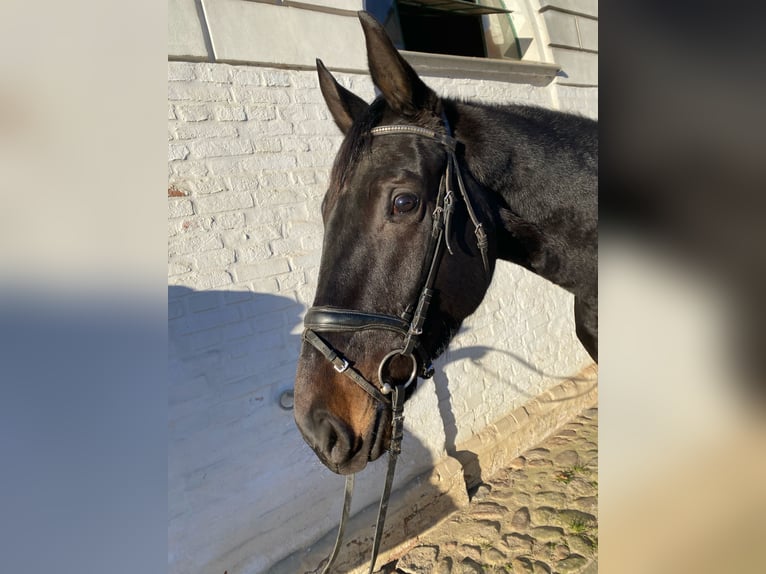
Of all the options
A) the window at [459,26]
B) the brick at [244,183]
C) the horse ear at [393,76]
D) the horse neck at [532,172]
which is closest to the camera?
the horse ear at [393,76]

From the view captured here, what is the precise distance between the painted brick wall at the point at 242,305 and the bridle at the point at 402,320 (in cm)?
94

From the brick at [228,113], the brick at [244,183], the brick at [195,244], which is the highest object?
the brick at [228,113]

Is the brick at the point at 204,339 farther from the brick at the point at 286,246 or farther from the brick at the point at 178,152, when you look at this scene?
the brick at the point at 178,152

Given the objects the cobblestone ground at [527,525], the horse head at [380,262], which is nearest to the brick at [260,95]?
the horse head at [380,262]

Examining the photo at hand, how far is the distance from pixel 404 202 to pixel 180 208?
1.11 metres

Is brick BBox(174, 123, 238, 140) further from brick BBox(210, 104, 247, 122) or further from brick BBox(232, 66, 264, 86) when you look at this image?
brick BBox(232, 66, 264, 86)

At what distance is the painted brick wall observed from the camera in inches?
76.6

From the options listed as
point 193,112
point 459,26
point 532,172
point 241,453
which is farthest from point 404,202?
point 459,26

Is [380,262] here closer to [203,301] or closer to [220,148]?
[203,301]

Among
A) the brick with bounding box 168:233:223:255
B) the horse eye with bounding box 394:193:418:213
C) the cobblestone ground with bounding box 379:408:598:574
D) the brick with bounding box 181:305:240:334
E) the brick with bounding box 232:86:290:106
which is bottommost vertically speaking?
the cobblestone ground with bounding box 379:408:598:574

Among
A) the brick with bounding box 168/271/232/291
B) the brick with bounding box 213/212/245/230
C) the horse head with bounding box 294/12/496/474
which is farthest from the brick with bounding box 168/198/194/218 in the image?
the horse head with bounding box 294/12/496/474

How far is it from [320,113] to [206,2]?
2.11ft

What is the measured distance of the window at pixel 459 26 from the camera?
2576 mm

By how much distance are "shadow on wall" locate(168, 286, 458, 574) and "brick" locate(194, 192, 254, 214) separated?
0.35m
